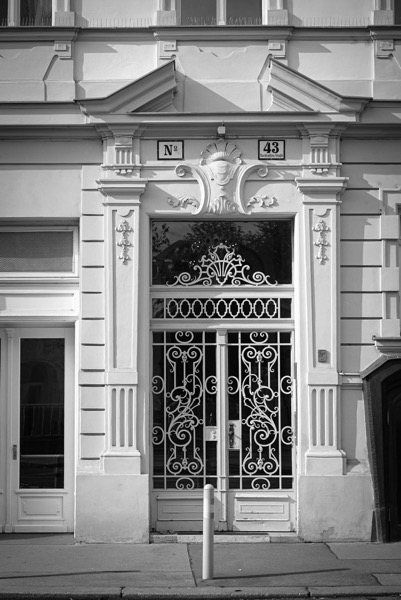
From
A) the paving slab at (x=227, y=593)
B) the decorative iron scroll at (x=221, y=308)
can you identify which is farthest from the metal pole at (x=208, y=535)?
the decorative iron scroll at (x=221, y=308)

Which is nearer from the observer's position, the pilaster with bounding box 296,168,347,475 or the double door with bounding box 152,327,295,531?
the pilaster with bounding box 296,168,347,475

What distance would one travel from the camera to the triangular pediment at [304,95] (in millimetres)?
11883

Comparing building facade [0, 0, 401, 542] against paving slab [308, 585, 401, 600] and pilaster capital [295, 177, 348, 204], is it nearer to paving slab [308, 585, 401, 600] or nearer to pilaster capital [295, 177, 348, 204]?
pilaster capital [295, 177, 348, 204]

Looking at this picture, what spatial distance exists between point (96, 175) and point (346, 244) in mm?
3166

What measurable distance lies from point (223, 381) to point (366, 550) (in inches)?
102

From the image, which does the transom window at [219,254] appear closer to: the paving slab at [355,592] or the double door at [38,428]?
the double door at [38,428]

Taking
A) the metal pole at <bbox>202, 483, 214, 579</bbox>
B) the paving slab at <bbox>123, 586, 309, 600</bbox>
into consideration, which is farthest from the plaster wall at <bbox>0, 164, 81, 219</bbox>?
the paving slab at <bbox>123, 586, 309, 600</bbox>

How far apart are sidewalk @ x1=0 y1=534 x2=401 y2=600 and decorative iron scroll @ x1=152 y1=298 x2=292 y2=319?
273 cm

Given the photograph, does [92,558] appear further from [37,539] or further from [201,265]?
[201,265]

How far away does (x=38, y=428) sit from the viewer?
1236cm

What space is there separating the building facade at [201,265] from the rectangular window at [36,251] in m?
0.03

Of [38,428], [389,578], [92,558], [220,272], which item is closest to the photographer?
[389,578]

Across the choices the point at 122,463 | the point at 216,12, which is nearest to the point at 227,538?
the point at 122,463

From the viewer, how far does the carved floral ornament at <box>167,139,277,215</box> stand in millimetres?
11992
